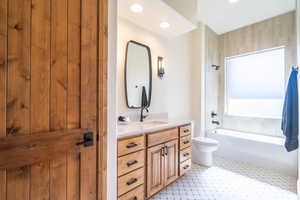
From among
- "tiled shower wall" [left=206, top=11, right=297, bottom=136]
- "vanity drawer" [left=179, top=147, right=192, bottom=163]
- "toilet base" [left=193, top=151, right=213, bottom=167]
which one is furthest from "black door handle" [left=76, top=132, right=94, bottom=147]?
"tiled shower wall" [left=206, top=11, right=297, bottom=136]

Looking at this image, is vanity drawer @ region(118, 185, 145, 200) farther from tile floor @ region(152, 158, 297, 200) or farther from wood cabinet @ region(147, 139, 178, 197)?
tile floor @ region(152, 158, 297, 200)

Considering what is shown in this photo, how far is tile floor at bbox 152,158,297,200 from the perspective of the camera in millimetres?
1957

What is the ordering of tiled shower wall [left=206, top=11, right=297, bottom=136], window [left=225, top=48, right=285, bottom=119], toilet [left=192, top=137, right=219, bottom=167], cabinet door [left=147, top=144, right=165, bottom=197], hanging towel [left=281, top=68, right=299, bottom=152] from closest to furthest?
cabinet door [left=147, top=144, right=165, bottom=197] → hanging towel [left=281, top=68, right=299, bottom=152] → toilet [left=192, top=137, right=219, bottom=167] → tiled shower wall [left=206, top=11, right=297, bottom=136] → window [left=225, top=48, right=285, bottom=119]

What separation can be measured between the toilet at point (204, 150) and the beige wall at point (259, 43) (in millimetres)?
1160

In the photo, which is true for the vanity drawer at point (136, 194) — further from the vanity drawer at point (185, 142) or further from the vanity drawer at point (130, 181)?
the vanity drawer at point (185, 142)

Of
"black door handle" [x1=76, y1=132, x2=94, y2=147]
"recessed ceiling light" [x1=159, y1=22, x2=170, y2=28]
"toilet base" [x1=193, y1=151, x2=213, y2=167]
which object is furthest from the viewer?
"toilet base" [x1=193, y1=151, x2=213, y2=167]

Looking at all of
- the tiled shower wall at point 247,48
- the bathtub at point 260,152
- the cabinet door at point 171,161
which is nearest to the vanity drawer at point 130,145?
the cabinet door at point 171,161

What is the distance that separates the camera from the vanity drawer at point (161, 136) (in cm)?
179

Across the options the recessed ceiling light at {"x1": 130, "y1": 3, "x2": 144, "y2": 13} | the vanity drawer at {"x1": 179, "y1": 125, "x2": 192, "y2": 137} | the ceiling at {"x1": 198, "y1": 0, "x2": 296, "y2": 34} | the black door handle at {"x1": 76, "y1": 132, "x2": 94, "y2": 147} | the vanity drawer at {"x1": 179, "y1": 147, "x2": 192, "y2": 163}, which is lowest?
the vanity drawer at {"x1": 179, "y1": 147, "x2": 192, "y2": 163}

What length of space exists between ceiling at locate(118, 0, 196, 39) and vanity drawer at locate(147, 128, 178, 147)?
154 cm

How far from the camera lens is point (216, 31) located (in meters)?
3.84

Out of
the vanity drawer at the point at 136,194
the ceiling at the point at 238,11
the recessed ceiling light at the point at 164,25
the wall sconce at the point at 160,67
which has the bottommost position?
the vanity drawer at the point at 136,194

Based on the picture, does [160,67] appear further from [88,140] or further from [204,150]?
[88,140]

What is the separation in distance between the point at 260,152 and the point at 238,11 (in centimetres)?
270
